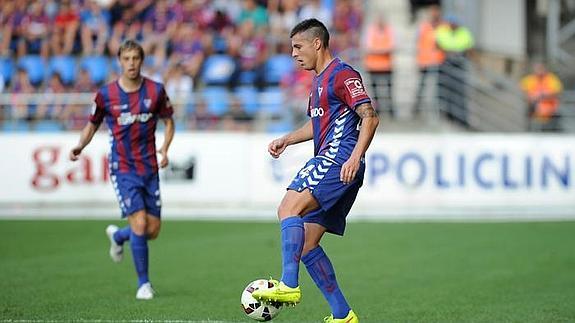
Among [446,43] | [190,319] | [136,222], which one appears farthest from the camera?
[446,43]

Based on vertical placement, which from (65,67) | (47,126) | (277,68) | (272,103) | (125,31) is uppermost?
(125,31)

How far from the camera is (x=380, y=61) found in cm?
2288

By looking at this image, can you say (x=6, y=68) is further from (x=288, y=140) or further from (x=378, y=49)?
(x=288, y=140)

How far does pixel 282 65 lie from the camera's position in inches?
958

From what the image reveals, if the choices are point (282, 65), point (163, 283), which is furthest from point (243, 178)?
point (163, 283)

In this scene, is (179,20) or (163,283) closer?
(163,283)

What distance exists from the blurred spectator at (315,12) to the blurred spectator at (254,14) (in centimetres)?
101

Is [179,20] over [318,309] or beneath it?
over

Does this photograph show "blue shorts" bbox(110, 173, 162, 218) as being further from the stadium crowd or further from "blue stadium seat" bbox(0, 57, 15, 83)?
"blue stadium seat" bbox(0, 57, 15, 83)

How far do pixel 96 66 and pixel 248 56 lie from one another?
139 inches

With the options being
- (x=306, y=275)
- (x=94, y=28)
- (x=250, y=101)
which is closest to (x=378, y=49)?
(x=250, y=101)

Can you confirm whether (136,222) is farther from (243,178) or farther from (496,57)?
(496,57)

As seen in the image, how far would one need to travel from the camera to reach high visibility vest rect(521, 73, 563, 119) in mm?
23203

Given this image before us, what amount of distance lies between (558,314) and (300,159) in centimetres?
1188
